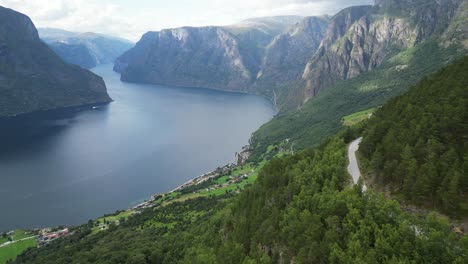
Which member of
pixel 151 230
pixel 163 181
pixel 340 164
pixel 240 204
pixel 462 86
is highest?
pixel 462 86

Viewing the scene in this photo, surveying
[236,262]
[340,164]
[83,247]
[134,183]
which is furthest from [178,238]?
[134,183]

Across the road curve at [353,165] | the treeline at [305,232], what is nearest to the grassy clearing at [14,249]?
the treeline at [305,232]

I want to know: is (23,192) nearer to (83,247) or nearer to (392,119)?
(83,247)

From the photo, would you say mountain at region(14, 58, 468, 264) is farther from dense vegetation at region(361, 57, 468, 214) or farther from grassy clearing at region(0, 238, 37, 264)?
grassy clearing at region(0, 238, 37, 264)

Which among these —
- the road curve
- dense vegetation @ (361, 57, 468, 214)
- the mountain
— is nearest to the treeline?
the mountain

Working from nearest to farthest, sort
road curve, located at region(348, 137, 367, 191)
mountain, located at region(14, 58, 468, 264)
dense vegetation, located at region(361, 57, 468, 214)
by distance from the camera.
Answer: mountain, located at region(14, 58, 468, 264), dense vegetation, located at region(361, 57, 468, 214), road curve, located at region(348, 137, 367, 191)

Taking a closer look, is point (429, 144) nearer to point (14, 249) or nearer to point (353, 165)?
point (353, 165)
